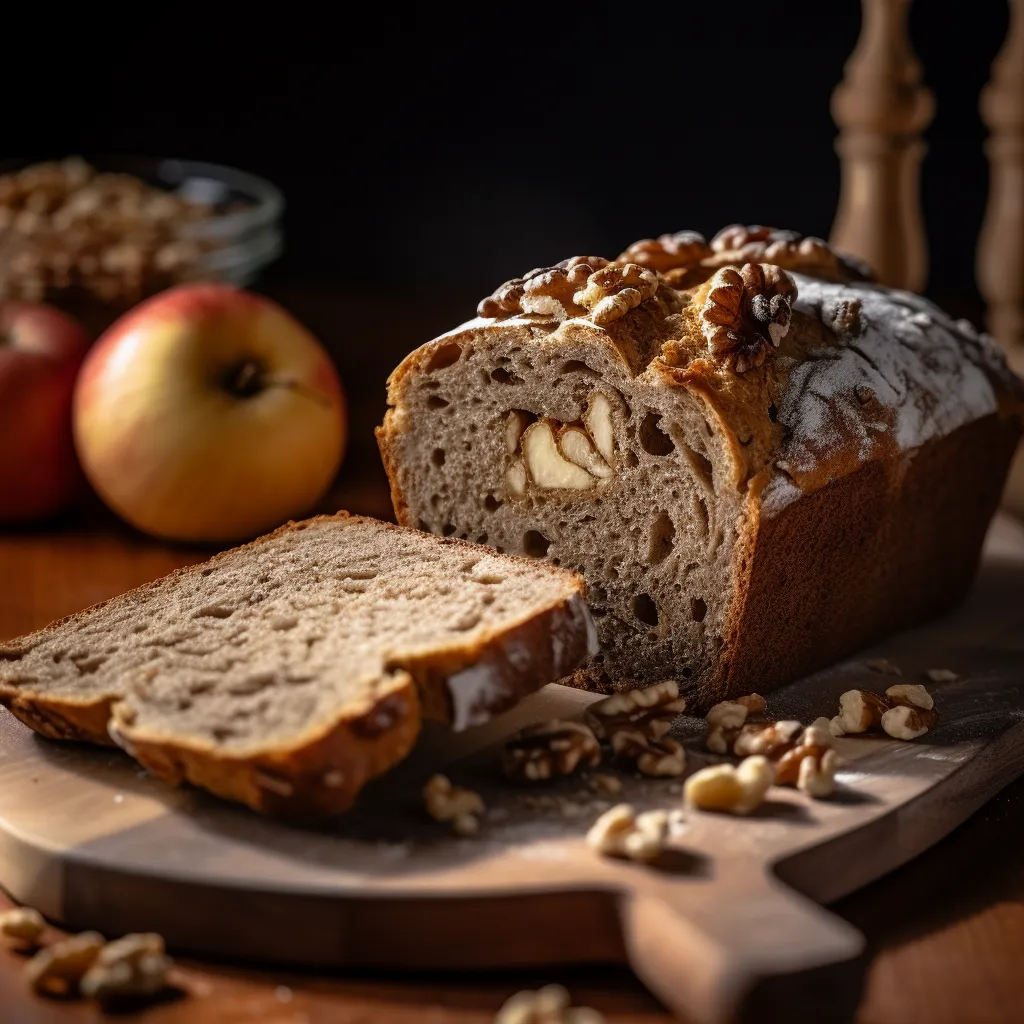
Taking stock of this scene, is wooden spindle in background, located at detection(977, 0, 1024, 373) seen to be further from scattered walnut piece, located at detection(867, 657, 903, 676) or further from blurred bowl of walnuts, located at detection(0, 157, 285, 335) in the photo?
blurred bowl of walnuts, located at detection(0, 157, 285, 335)

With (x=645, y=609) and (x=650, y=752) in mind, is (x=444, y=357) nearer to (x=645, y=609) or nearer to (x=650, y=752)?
(x=645, y=609)

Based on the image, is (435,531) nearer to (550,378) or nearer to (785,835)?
(550,378)

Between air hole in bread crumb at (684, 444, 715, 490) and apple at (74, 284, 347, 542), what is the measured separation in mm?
1258

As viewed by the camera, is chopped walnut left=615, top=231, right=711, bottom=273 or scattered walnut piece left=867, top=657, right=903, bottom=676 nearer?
scattered walnut piece left=867, top=657, right=903, bottom=676

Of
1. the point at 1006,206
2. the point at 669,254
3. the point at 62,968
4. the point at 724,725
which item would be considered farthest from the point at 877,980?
the point at 1006,206

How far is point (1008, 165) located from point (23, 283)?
258 cm

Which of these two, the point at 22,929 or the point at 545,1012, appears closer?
the point at 545,1012

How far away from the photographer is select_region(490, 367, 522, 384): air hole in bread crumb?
2.84 m

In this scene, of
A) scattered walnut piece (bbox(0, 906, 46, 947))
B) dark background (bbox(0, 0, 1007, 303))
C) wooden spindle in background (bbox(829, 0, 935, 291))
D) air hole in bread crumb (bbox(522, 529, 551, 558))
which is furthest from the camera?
dark background (bbox(0, 0, 1007, 303))

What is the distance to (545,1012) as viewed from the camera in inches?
74.0

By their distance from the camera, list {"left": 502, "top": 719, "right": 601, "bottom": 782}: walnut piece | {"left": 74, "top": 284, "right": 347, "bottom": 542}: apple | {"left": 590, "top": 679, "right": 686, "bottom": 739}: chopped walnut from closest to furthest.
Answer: {"left": 502, "top": 719, "right": 601, "bottom": 782}: walnut piece, {"left": 590, "top": 679, "right": 686, "bottom": 739}: chopped walnut, {"left": 74, "top": 284, "right": 347, "bottom": 542}: apple

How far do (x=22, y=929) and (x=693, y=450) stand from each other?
1267mm

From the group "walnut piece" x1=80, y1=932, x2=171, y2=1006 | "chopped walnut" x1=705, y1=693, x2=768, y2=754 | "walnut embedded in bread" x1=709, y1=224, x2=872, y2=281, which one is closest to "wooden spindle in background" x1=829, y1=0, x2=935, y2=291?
"walnut embedded in bread" x1=709, y1=224, x2=872, y2=281

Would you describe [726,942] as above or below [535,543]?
below
